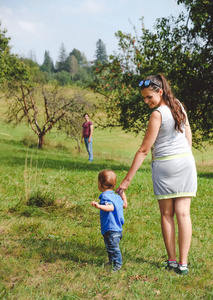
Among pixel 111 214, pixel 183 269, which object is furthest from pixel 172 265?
pixel 111 214

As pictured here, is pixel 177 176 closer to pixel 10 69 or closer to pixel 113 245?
pixel 113 245

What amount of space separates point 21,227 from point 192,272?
101 inches

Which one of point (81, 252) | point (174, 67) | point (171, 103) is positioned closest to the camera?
point (171, 103)

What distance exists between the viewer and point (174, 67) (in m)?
13.8

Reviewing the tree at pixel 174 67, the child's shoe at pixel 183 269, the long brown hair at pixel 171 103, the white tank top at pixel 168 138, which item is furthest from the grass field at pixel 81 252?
the tree at pixel 174 67

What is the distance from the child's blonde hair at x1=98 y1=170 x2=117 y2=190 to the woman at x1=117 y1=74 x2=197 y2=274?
171mm

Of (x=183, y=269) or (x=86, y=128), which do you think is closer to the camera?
(x=183, y=269)

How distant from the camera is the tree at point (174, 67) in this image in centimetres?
1317

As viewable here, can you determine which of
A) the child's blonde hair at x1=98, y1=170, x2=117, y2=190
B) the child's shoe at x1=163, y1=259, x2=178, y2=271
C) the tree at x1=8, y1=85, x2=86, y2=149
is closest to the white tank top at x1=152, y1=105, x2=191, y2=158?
the child's blonde hair at x1=98, y1=170, x2=117, y2=190

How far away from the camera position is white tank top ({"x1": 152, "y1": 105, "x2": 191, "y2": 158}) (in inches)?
144

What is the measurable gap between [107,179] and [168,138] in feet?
2.76

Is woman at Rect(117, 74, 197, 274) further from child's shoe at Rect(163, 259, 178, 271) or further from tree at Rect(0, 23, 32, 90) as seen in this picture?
tree at Rect(0, 23, 32, 90)

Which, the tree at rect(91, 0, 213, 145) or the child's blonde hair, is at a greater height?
the tree at rect(91, 0, 213, 145)

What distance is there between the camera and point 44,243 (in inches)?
173
